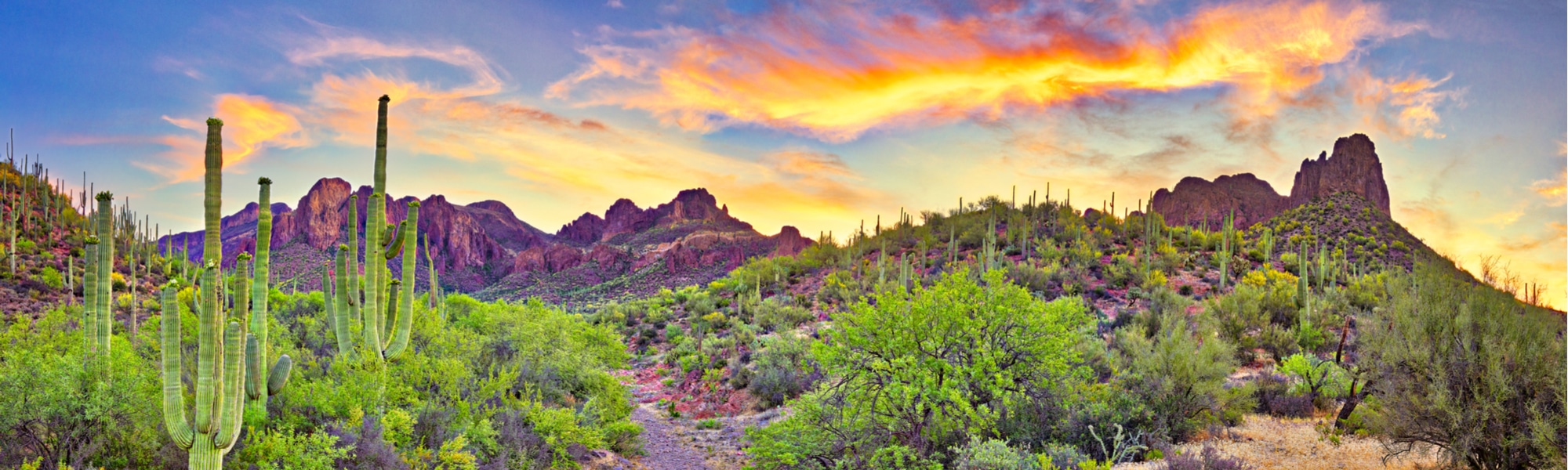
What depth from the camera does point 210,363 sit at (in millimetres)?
6445

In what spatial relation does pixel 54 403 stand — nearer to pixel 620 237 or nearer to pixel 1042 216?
pixel 1042 216

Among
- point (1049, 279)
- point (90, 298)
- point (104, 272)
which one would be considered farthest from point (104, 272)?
point (1049, 279)

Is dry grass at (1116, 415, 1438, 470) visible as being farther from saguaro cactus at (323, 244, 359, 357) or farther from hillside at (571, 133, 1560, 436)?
saguaro cactus at (323, 244, 359, 357)

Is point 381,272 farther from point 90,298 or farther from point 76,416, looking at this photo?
point 90,298

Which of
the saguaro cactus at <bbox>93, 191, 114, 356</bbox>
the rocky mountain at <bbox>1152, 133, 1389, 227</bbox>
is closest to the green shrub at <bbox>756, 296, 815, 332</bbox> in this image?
the saguaro cactus at <bbox>93, 191, 114, 356</bbox>

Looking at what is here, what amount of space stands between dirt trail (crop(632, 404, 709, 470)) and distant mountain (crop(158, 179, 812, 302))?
38084 millimetres

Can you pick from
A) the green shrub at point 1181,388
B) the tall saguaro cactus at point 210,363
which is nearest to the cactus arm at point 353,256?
the tall saguaro cactus at point 210,363

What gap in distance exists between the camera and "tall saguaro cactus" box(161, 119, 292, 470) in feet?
21.1

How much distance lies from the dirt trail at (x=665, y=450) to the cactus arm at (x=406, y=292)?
5.33m

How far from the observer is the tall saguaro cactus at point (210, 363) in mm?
6441

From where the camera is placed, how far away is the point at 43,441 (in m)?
7.61

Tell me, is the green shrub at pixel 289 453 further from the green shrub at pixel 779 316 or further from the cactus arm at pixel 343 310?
the green shrub at pixel 779 316

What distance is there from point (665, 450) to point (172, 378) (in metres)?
10.3

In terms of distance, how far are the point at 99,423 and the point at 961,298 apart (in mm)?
10986
